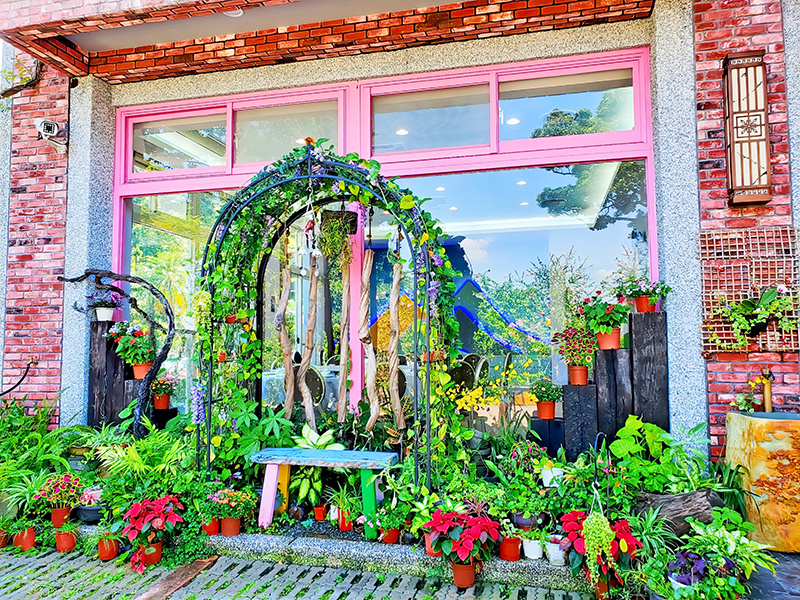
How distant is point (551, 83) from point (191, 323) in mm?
3564

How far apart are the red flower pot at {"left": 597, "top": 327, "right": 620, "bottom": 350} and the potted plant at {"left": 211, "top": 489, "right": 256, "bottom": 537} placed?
8.27 feet

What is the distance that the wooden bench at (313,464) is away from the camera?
346 cm

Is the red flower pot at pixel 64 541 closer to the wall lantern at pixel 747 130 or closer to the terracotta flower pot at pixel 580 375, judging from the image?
the terracotta flower pot at pixel 580 375

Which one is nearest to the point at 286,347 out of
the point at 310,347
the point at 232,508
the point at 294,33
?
the point at 310,347

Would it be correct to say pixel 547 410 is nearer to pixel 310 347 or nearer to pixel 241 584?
pixel 310 347

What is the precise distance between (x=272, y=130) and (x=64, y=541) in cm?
332

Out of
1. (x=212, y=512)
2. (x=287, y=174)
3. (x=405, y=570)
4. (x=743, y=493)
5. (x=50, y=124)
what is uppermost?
(x=50, y=124)

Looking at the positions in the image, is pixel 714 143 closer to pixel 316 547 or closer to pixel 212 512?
pixel 316 547

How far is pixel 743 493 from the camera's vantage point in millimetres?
3016

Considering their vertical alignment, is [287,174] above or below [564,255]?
above

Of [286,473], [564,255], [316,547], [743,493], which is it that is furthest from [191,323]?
[743,493]

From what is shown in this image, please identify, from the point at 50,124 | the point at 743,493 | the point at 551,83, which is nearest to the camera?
the point at 743,493

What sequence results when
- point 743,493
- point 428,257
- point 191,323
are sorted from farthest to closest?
point 191,323, point 428,257, point 743,493

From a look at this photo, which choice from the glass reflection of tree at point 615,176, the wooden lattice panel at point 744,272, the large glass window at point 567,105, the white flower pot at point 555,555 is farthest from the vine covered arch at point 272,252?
the wooden lattice panel at point 744,272
